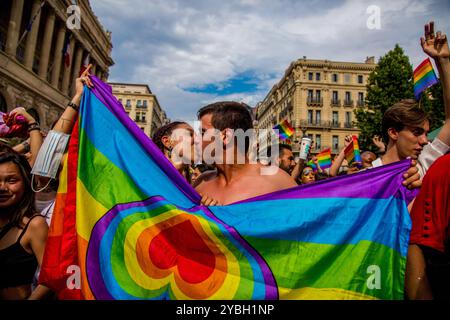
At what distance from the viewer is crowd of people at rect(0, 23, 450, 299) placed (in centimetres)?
141

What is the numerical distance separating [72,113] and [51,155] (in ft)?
1.37

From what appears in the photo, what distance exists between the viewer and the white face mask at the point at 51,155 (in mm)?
2088

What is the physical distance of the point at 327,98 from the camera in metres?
46.7

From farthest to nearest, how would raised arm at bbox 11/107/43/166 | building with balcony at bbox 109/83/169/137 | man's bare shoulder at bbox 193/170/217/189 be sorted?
building with balcony at bbox 109/83/169/137 → man's bare shoulder at bbox 193/170/217/189 → raised arm at bbox 11/107/43/166

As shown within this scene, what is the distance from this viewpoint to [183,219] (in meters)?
1.98

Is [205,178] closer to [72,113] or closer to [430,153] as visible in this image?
[72,113]

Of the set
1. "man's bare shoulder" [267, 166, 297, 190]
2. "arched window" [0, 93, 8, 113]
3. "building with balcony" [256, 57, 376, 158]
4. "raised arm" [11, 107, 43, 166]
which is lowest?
"man's bare shoulder" [267, 166, 297, 190]

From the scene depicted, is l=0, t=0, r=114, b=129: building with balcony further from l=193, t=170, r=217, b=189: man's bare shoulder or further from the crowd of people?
l=193, t=170, r=217, b=189: man's bare shoulder

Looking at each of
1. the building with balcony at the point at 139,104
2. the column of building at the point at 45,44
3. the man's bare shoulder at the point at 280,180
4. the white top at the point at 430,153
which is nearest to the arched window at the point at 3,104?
the column of building at the point at 45,44

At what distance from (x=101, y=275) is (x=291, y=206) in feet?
4.42

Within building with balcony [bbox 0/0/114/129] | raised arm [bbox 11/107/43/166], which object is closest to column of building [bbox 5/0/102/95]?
building with balcony [bbox 0/0/114/129]

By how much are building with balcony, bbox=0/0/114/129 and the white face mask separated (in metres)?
18.4
